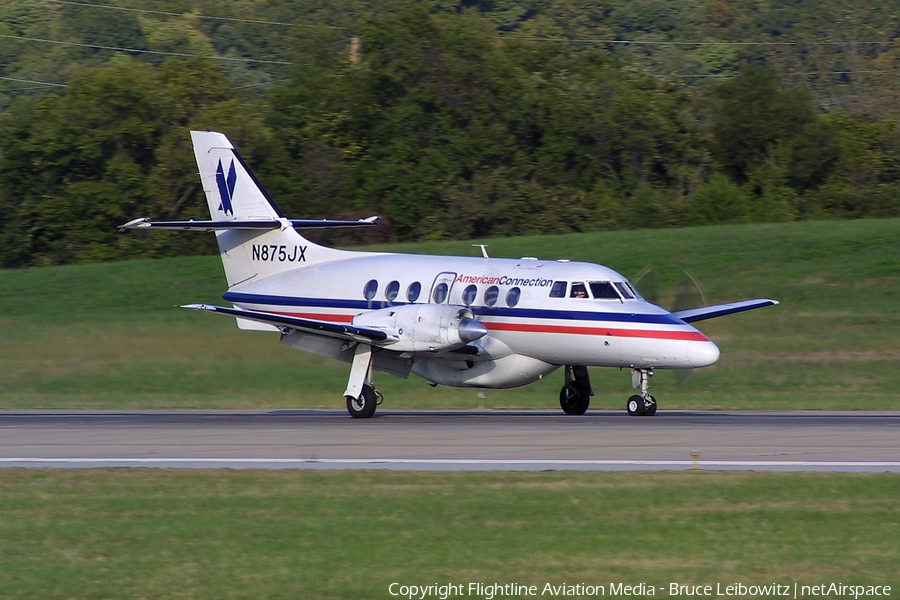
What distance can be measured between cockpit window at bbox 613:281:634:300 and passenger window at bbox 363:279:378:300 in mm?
4979

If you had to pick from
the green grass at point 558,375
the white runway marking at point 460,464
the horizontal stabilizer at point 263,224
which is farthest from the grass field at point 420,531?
the green grass at point 558,375

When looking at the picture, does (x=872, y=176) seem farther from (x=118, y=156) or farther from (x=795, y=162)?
(x=118, y=156)

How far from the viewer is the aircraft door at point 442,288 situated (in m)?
23.3

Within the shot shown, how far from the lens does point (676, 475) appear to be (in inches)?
542

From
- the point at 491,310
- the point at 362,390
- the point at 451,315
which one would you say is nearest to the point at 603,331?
the point at 491,310

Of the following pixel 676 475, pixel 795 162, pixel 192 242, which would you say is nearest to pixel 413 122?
pixel 192 242

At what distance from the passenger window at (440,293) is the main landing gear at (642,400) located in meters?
3.95

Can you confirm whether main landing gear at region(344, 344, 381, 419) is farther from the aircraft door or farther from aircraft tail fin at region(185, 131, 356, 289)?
aircraft tail fin at region(185, 131, 356, 289)

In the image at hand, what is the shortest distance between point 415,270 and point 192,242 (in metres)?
27.5

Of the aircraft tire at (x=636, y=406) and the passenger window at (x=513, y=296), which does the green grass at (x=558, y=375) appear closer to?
the aircraft tire at (x=636, y=406)

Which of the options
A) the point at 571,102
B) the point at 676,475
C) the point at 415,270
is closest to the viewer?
the point at 676,475

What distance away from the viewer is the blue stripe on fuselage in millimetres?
21312

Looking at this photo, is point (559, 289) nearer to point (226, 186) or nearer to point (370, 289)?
point (370, 289)

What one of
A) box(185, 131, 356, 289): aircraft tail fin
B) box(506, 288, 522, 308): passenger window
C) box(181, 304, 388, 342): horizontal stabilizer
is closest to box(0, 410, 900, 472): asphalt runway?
box(181, 304, 388, 342): horizontal stabilizer
